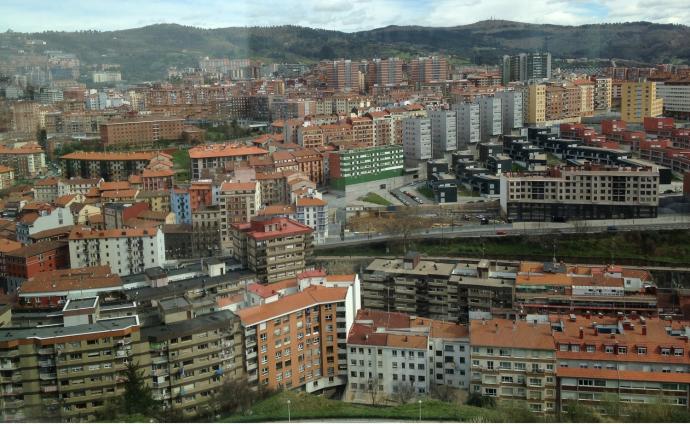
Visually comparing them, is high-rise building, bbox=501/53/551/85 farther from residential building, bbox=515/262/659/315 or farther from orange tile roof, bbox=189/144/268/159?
residential building, bbox=515/262/659/315

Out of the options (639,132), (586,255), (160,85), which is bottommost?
(586,255)

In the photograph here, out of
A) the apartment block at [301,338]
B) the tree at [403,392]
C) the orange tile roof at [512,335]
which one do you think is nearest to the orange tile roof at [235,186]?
the apartment block at [301,338]

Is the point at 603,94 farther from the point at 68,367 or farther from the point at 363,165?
the point at 68,367

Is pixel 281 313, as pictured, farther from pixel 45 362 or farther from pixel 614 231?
pixel 614 231

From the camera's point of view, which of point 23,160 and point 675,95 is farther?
point 675,95

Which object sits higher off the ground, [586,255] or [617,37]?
[617,37]

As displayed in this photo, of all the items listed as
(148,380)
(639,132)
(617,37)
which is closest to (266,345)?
(148,380)

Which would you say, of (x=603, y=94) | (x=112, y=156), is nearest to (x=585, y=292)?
(x=112, y=156)
